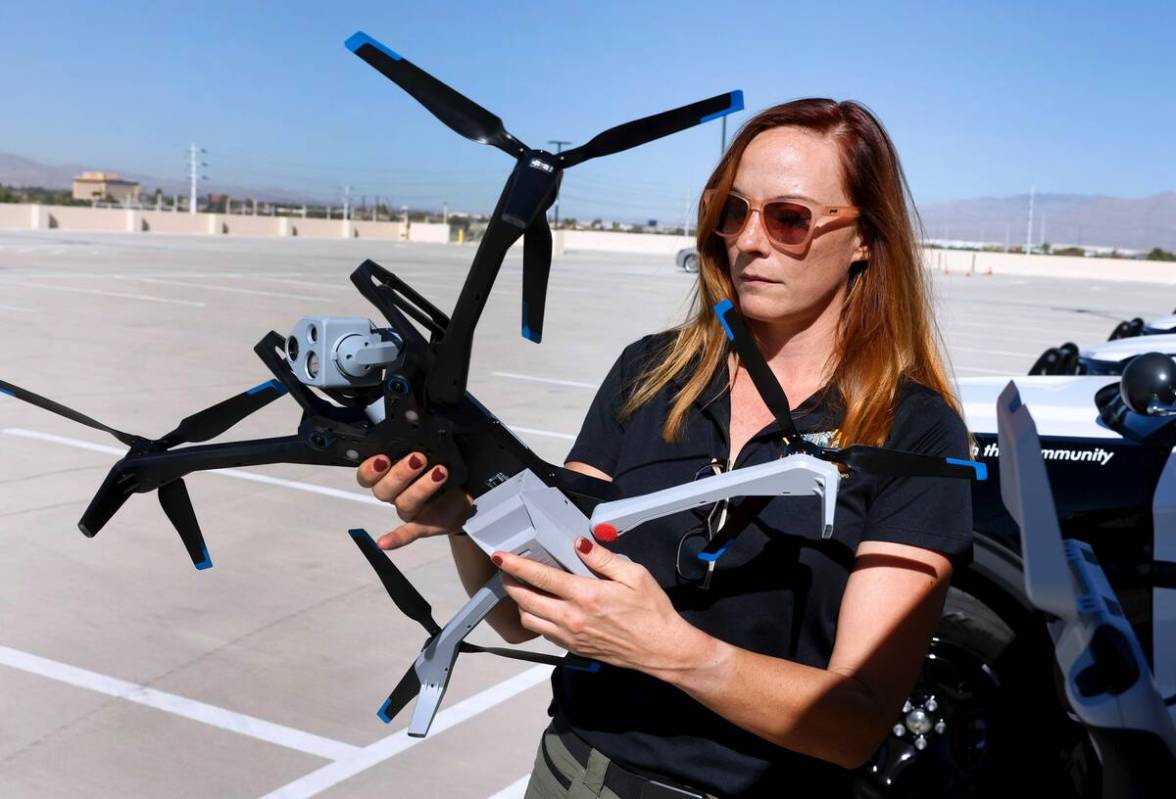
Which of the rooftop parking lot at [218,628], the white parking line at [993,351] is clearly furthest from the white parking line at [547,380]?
the white parking line at [993,351]

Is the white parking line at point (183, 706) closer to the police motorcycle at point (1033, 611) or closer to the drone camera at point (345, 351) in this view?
the police motorcycle at point (1033, 611)

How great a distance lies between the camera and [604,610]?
152 centimetres

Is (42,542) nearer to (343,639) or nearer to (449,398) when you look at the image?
(343,639)

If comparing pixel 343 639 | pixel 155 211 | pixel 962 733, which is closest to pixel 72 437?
pixel 343 639

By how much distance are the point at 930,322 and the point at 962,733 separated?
195 cm

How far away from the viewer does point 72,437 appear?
8.50 m

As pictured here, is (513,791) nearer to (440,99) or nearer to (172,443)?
(172,443)

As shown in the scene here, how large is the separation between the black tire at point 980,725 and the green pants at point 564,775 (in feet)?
5.82

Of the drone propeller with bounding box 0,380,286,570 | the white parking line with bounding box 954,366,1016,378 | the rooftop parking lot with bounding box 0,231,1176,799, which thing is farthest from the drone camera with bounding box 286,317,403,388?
the white parking line with bounding box 954,366,1016,378

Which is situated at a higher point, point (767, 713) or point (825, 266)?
point (825, 266)

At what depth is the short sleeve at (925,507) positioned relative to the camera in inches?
68.3

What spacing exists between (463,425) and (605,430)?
570 mm

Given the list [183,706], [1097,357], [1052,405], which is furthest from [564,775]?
[1097,357]

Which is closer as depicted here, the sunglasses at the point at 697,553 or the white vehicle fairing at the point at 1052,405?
the sunglasses at the point at 697,553
